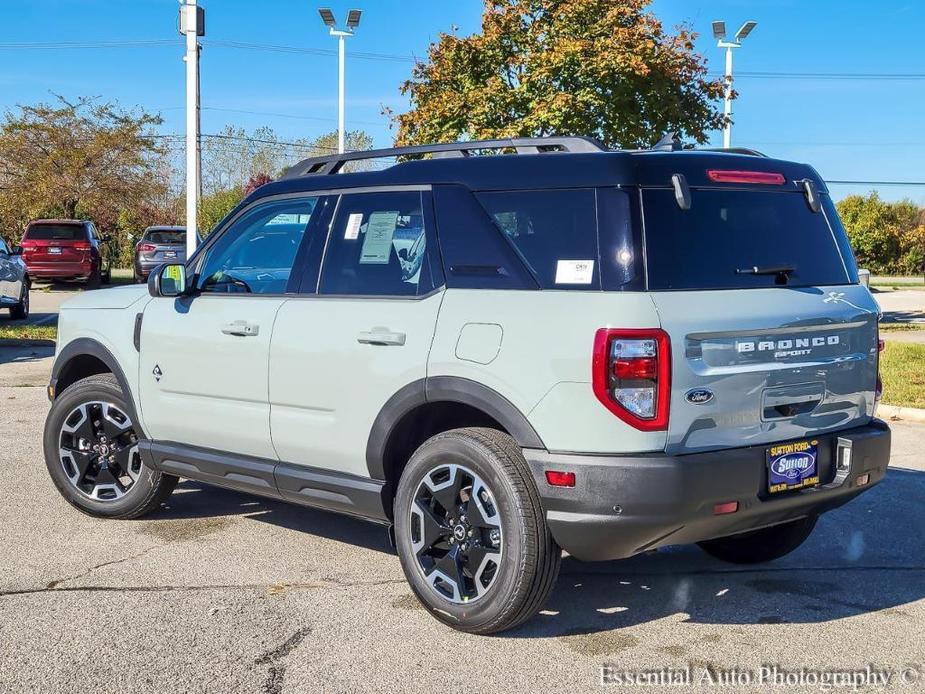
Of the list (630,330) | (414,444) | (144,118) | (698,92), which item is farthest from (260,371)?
(144,118)

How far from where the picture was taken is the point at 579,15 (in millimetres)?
18922

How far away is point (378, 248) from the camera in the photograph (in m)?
4.91

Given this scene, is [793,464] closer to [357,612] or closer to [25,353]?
[357,612]

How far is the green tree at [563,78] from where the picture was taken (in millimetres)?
18172

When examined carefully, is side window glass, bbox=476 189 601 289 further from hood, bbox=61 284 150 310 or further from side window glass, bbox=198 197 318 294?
hood, bbox=61 284 150 310

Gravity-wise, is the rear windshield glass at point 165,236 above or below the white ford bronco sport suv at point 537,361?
above

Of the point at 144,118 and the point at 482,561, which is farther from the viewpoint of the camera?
the point at 144,118

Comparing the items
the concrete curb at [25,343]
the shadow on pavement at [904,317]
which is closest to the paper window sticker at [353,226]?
the concrete curb at [25,343]

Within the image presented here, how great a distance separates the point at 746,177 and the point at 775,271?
415 mm

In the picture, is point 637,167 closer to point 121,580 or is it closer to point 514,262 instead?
point 514,262

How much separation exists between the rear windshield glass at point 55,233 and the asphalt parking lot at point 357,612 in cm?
2413

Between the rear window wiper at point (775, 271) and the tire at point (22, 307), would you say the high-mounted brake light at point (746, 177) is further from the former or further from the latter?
the tire at point (22, 307)

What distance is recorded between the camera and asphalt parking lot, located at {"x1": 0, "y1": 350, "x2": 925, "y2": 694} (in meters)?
3.97

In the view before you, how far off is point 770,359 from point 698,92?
A: 56.1 feet
